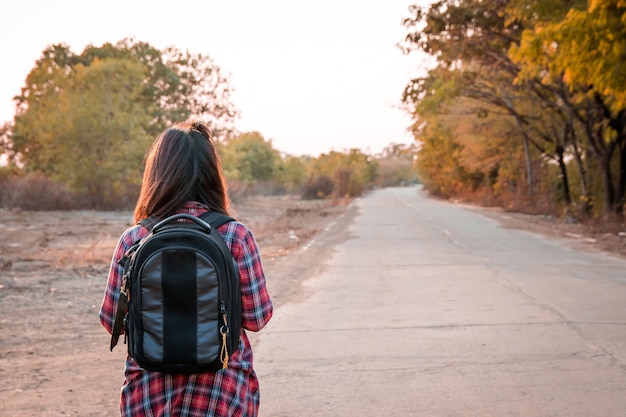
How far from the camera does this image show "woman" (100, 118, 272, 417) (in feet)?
8.54

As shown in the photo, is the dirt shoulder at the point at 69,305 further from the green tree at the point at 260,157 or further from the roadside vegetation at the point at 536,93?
the green tree at the point at 260,157

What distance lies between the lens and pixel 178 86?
5544cm

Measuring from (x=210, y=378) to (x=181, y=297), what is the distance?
1.11 feet

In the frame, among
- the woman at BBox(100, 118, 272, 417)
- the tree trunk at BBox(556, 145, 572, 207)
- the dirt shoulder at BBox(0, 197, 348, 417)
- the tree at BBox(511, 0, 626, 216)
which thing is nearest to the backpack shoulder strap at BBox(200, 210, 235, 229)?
the woman at BBox(100, 118, 272, 417)

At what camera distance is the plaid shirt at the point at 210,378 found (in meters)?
2.60

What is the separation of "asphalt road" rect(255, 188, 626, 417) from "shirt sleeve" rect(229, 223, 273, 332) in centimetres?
242

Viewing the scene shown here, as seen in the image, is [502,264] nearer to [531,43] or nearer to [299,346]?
[531,43]

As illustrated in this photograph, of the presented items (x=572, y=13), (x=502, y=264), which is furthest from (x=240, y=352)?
(x=572, y=13)

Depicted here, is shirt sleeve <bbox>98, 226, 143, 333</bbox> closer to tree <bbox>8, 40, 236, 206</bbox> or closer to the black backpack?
the black backpack

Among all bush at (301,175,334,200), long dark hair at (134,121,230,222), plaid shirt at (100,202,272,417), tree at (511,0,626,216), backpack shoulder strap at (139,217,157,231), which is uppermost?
tree at (511,0,626,216)

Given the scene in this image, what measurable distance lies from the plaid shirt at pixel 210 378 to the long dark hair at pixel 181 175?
5 centimetres

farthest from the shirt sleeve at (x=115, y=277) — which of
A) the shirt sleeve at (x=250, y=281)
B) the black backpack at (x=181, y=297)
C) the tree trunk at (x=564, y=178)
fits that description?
the tree trunk at (x=564, y=178)

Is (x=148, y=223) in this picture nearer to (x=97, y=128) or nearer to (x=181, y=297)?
(x=181, y=297)

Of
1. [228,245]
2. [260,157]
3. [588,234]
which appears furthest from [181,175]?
[260,157]
